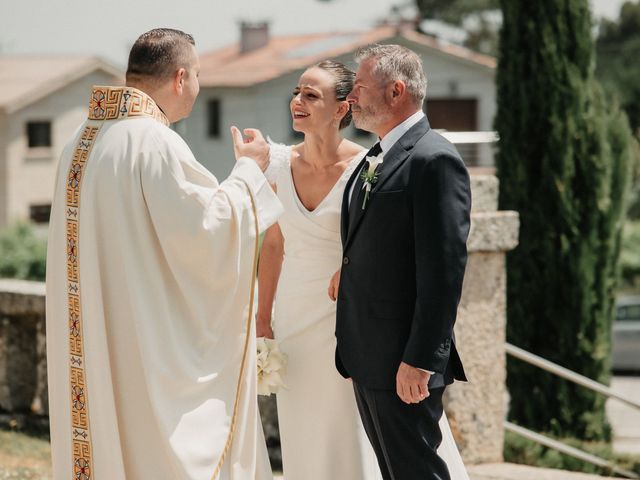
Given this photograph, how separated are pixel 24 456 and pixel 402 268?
10.9ft

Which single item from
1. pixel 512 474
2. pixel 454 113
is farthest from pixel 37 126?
pixel 512 474

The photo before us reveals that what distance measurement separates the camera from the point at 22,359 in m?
6.80

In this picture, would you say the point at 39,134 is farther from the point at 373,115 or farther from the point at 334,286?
the point at 373,115

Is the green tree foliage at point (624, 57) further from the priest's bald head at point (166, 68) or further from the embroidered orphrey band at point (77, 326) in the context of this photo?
the embroidered orphrey band at point (77, 326)

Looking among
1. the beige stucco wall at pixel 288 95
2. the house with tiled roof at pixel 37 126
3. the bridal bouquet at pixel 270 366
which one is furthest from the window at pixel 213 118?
the bridal bouquet at pixel 270 366

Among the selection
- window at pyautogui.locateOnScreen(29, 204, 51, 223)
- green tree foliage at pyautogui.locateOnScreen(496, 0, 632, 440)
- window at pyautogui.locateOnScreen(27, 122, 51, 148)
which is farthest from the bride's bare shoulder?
window at pyautogui.locateOnScreen(27, 122, 51, 148)

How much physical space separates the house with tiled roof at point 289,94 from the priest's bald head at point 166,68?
28605mm

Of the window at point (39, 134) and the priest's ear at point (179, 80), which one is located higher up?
the priest's ear at point (179, 80)

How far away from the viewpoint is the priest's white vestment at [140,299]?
361 cm

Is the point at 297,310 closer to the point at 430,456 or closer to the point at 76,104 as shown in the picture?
the point at 430,456

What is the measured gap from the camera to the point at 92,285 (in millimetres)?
3646

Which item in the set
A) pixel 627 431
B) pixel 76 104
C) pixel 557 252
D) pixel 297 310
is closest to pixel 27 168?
pixel 76 104

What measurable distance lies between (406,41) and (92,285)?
29.1 metres

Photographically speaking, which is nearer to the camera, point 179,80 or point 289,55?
point 179,80
